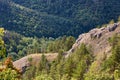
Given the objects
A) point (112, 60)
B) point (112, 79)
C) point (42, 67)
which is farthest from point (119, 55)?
point (42, 67)

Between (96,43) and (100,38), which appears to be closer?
(96,43)

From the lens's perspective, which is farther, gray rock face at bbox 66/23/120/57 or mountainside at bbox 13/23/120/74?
gray rock face at bbox 66/23/120/57

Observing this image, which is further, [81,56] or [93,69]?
[81,56]

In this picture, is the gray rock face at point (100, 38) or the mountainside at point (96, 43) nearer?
the mountainside at point (96, 43)

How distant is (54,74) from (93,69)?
18316mm

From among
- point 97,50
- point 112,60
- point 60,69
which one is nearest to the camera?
point 112,60

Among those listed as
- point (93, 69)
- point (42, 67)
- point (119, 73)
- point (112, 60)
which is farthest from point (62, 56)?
point (119, 73)

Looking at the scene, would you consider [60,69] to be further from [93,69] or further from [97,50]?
[97,50]

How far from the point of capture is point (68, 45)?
197125mm

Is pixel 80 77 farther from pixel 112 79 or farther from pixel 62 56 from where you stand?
pixel 62 56

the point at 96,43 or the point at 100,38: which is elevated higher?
the point at 100,38

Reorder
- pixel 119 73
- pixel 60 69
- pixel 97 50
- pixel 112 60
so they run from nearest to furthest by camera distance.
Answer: pixel 119 73, pixel 112 60, pixel 60 69, pixel 97 50

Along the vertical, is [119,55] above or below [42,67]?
above

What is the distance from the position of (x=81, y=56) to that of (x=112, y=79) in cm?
4250
